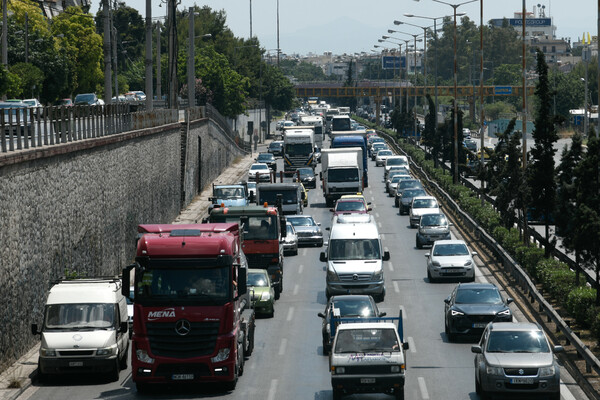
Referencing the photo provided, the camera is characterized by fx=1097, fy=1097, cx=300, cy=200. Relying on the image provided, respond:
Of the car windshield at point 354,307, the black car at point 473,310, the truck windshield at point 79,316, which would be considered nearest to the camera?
the truck windshield at point 79,316

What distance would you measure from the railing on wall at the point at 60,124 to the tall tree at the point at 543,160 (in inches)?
657

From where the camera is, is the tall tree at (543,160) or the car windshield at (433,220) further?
the car windshield at (433,220)

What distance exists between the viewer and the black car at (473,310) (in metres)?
29.0

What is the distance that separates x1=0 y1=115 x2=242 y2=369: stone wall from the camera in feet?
92.7

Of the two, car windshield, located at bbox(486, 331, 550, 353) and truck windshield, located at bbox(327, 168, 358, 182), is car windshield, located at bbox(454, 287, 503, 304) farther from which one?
truck windshield, located at bbox(327, 168, 358, 182)

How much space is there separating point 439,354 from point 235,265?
7.13 m

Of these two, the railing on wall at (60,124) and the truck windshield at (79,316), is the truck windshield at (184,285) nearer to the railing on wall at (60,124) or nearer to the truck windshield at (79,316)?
the truck windshield at (79,316)

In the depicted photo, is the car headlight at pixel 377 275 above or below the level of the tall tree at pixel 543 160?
below

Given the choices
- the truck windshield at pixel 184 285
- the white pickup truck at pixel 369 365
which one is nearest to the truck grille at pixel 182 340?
the truck windshield at pixel 184 285

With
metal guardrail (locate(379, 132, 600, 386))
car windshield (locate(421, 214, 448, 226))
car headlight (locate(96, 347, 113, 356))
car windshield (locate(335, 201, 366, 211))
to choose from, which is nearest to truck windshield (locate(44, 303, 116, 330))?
car headlight (locate(96, 347, 113, 356))

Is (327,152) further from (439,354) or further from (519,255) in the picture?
(439,354)

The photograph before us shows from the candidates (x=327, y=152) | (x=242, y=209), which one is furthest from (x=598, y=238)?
(x=327, y=152)

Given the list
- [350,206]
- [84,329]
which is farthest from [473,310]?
[350,206]

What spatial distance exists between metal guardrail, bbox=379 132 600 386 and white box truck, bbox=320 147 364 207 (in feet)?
17.8
